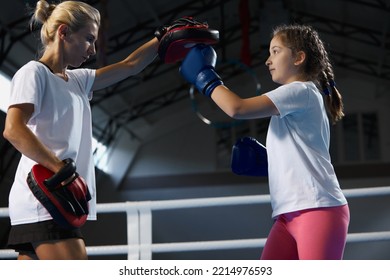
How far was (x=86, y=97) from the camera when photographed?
1708mm

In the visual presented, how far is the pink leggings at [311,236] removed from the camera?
1.64m

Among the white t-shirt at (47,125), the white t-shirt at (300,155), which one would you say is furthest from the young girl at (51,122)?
the white t-shirt at (300,155)

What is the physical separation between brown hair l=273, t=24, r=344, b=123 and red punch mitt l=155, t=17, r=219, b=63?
0.22m

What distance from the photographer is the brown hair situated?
185 cm

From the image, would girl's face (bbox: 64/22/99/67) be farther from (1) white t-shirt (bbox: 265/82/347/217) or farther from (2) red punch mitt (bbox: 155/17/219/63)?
(1) white t-shirt (bbox: 265/82/347/217)

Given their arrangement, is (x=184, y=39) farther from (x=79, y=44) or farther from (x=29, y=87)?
(x=29, y=87)

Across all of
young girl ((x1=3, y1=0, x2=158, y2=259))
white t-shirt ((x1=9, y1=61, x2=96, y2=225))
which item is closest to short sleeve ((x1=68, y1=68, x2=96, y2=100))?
young girl ((x1=3, y1=0, x2=158, y2=259))

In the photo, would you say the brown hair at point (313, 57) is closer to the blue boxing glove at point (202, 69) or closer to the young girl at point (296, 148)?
the young girl at point (296, 148)

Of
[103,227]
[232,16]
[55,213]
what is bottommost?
[103,227]

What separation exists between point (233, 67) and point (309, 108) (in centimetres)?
1184

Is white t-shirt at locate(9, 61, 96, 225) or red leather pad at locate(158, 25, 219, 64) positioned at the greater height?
red leather pad at locate(158, 25, 219, 64)

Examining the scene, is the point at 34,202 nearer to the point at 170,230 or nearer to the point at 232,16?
the point at 232,16
